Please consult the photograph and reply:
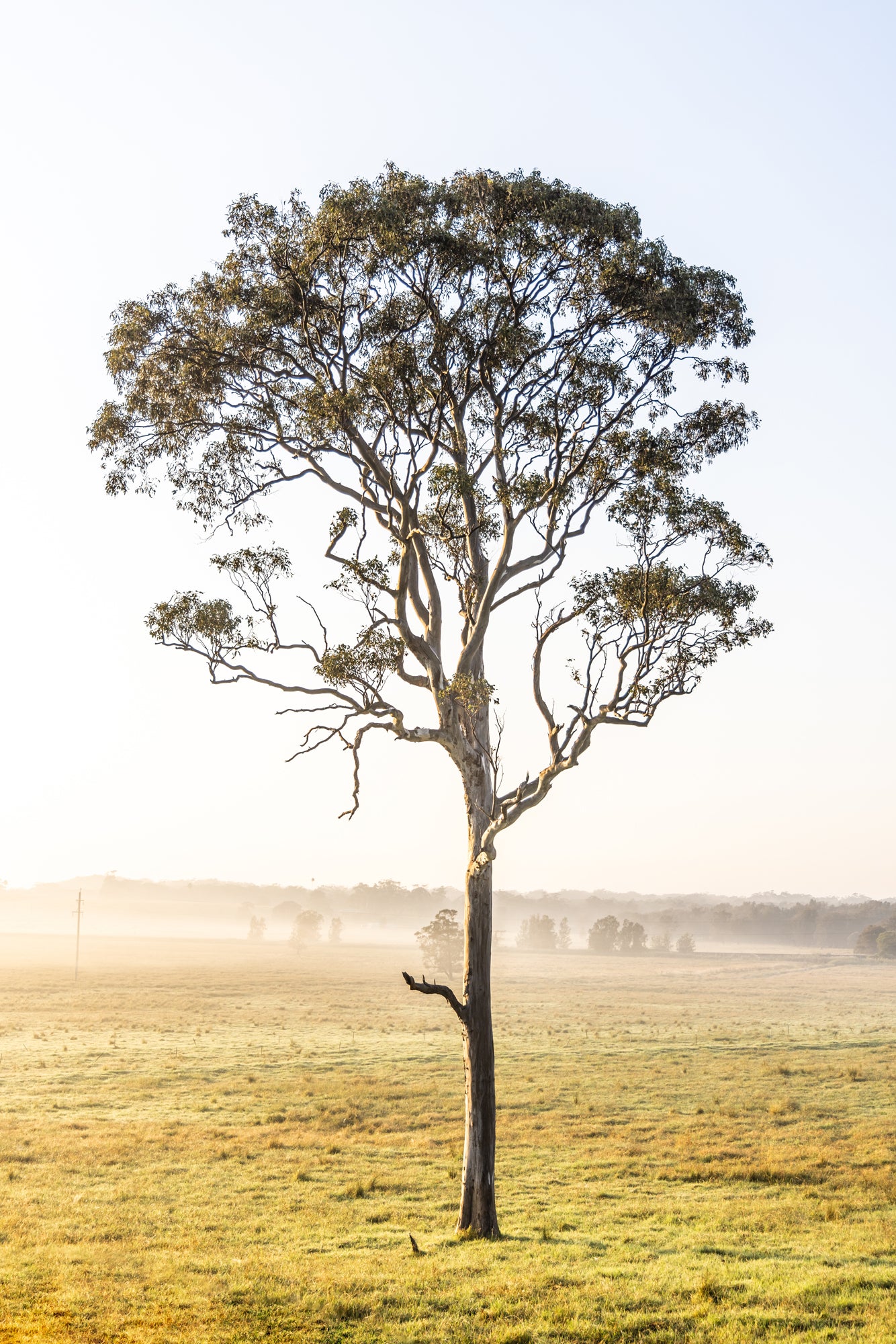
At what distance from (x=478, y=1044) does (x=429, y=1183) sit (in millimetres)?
7624

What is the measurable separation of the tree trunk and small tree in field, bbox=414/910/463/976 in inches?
3107

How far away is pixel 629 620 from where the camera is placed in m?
19.2

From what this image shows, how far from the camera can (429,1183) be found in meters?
23.1

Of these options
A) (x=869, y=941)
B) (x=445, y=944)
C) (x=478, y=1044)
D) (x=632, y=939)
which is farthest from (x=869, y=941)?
(x=478, y=1044)

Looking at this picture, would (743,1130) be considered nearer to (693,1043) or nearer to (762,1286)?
(762,1286)

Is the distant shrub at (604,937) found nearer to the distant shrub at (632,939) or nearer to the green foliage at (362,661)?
the distant shrub at (632,939)

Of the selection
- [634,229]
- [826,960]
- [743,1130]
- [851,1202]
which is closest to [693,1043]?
[743,1130]

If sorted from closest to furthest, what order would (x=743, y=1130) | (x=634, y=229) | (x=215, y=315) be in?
(x=634, y=229) → (x=215, y=315) → (x=743, y=1130)

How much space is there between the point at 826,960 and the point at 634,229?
18000 cm

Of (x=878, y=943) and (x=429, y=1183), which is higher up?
(x=429, y=1183)

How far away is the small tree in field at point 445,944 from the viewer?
9700 cm

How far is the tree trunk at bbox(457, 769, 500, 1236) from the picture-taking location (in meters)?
17.3

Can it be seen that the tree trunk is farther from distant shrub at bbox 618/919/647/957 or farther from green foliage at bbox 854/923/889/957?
distant shrub at bbox 618/919/647/957

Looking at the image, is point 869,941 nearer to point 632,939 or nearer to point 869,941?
point 869,941
